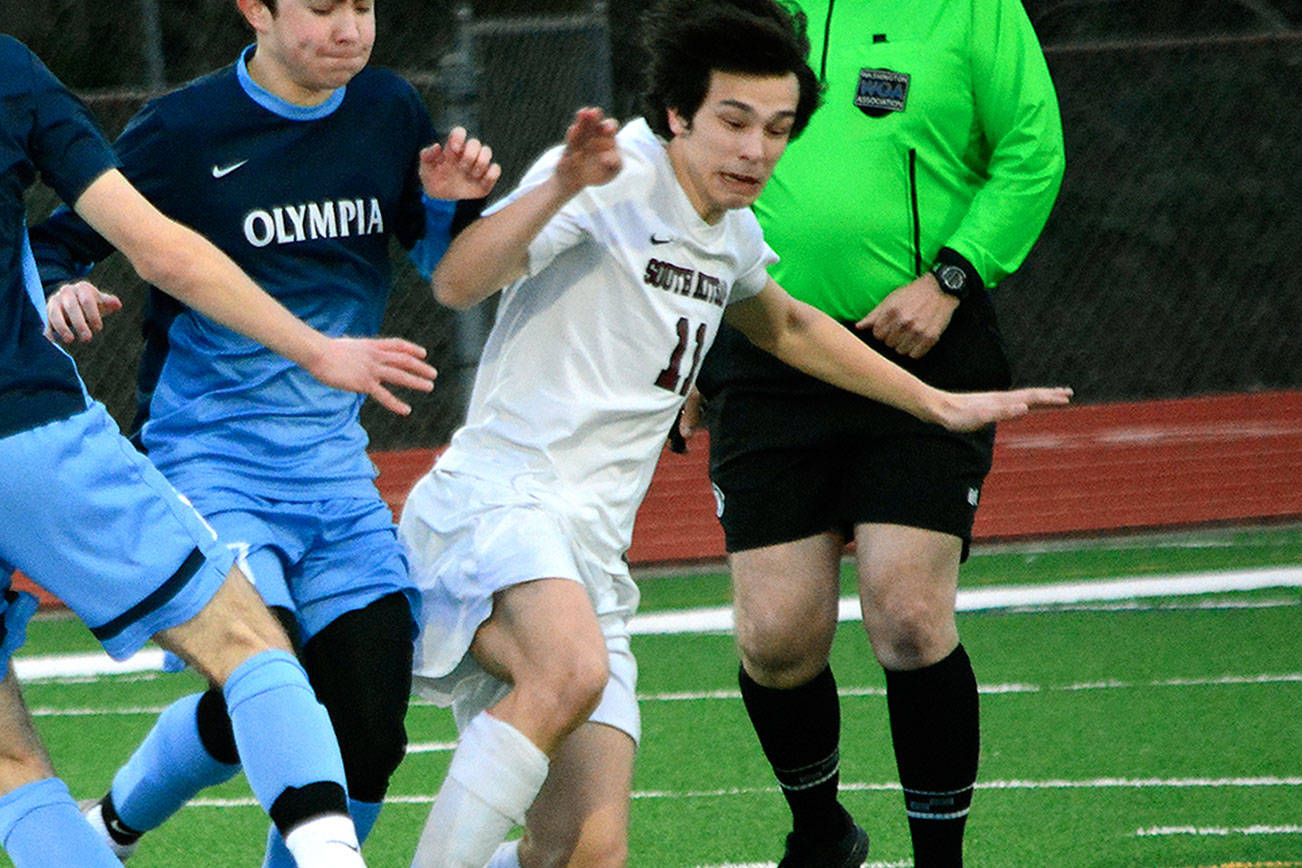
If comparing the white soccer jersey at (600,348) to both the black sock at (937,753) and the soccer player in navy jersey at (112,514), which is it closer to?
the soccer player in navy jersey at (112,514)

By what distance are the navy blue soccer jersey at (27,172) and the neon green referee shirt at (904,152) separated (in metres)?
1.70

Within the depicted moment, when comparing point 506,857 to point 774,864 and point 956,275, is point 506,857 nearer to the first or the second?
point 774,864

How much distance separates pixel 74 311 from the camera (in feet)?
11.5

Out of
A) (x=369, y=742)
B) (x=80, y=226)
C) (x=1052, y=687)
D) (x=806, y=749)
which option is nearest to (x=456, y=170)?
(x=80, y=226)

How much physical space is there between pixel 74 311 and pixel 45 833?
94 cm

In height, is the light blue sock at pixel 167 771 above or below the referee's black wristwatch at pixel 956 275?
below

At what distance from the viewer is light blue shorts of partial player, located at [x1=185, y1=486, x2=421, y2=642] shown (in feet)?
11.5

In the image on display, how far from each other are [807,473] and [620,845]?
1.04 meters

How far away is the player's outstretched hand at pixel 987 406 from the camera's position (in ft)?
12.8

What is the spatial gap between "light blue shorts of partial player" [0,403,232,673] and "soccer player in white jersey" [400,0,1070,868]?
1.76 ft

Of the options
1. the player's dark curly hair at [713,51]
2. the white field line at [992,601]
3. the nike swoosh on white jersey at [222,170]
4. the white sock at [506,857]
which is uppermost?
the player's dark curly hair at [713,51]

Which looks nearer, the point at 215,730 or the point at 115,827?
the point at 215,730

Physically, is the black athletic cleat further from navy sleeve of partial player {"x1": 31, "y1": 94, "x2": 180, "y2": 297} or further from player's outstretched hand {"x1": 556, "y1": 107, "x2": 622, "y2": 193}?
navy sleeve of partial player {"x1": 31, "y1": 94, "x2": 180, "y2": 297}

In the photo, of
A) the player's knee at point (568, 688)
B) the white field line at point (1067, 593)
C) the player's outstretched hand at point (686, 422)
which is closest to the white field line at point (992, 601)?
the white field line at point (1067, 593)
